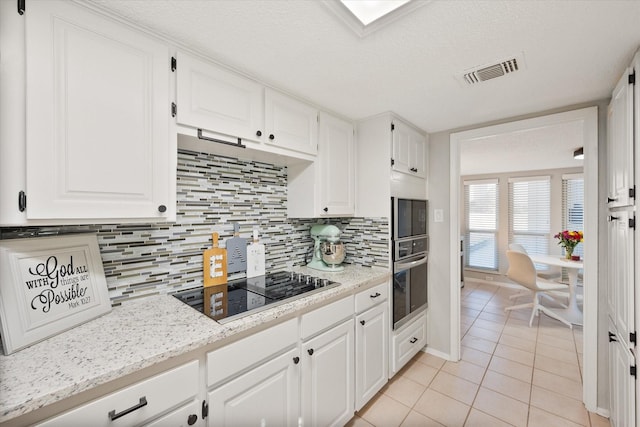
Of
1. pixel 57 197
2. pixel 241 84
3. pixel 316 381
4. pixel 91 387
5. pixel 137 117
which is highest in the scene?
pixel 241 84

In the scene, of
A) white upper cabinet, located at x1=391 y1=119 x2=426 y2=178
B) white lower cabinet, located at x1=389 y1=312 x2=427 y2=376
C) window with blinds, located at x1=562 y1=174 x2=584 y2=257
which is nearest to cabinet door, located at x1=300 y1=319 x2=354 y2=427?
white lower cabinet, located at x1=389 y1=312 x2=427 y2=376

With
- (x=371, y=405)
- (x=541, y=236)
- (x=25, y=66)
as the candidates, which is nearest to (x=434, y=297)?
(x=371, y=405)

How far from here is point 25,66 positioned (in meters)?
0.89

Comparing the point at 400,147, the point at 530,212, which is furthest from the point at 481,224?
the point at 400,147

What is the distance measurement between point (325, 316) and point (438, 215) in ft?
5.33

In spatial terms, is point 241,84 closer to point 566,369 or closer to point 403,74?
point 403,74

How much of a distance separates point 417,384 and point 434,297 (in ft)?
2.55

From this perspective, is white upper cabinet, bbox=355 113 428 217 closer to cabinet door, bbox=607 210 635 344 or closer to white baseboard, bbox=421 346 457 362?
cabinet door, bbox=607 210 635 344

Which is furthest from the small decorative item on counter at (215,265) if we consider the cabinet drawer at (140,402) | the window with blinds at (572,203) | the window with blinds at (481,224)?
the window with blinds at (572,203)

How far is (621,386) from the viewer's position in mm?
1426

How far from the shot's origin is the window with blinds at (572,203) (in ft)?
15.1

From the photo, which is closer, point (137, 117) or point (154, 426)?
point (154, 426)

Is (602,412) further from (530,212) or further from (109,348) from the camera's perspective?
(530,212)

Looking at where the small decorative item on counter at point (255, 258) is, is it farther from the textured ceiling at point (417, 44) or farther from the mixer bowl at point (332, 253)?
the textured ceiling at point (417, 44)
